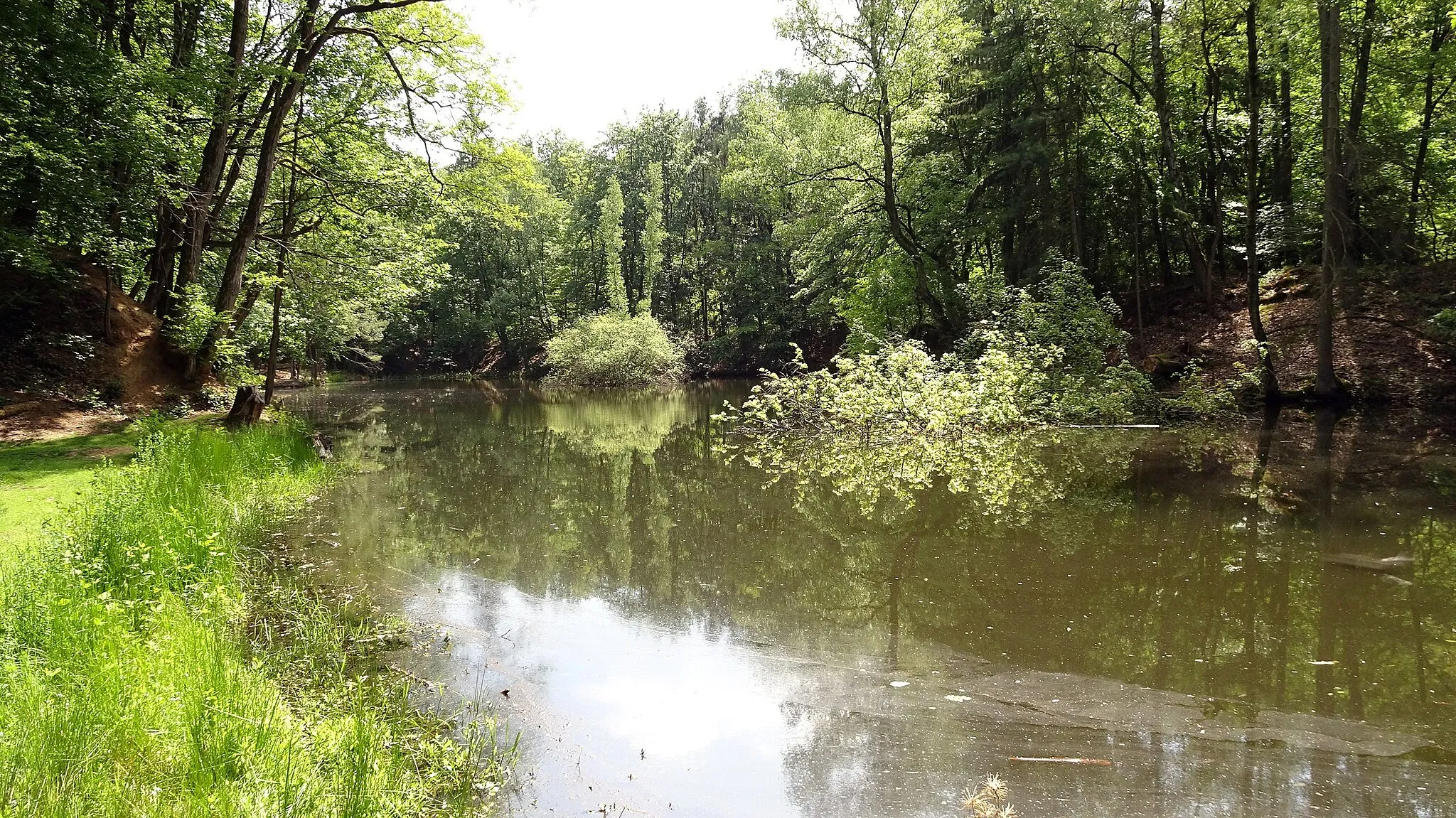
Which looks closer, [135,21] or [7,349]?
[7,349]

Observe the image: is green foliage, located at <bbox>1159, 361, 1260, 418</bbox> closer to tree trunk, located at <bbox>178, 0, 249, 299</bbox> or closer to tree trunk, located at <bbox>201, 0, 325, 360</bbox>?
tree trunk, located at <bbox>201, 0, 325, 360</bbox>

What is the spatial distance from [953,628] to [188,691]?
4.62 meters

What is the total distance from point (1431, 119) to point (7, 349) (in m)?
30.5

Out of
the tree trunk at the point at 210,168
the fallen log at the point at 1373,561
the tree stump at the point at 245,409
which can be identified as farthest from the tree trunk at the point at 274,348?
the fallen log at the point at 1373,561

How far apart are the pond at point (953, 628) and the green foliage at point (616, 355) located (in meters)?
26.7

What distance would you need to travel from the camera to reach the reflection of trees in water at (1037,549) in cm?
482

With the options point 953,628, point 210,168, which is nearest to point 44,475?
point 210,168

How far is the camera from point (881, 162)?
22.8 m

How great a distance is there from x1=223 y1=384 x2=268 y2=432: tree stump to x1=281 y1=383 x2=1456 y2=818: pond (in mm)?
2690

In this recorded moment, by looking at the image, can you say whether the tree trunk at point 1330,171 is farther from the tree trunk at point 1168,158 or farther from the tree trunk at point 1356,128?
the tree trunk at point 1168,158

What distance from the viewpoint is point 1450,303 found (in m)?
15.0

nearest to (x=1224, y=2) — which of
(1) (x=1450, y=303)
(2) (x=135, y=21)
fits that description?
(1) (x=1450, y=303)

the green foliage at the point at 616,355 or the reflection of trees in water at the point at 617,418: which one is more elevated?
the green foliage at the point at 616,355

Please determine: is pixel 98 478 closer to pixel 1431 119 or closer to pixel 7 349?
pixel 7 349
